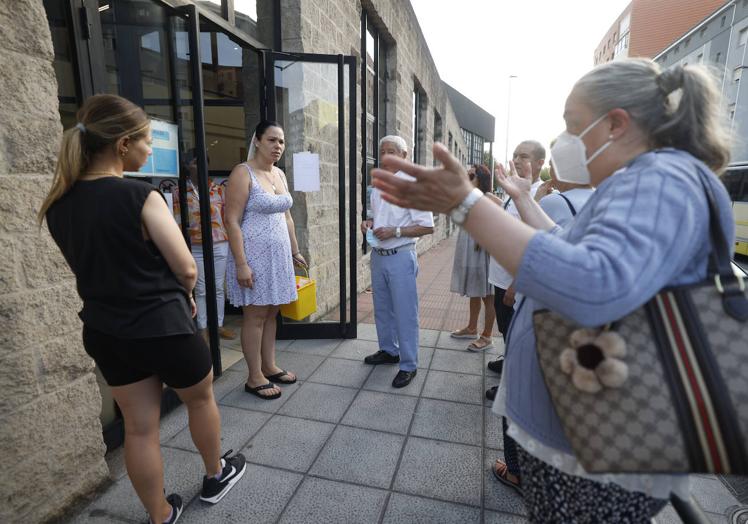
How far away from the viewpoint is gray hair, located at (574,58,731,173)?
93 cm

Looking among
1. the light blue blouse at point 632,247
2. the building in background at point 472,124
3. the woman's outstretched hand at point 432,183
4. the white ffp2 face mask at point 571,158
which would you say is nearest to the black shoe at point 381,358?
the white ffp2 face mask at point 571,158

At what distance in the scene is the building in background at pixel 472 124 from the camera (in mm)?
27977

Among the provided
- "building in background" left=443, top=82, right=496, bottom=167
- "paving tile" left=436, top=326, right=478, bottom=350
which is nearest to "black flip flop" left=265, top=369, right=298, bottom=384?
"paving tile" left=436, top=326, right=478, bottom=350

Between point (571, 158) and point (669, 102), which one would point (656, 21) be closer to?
point (571, 158)

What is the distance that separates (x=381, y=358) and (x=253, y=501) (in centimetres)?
180

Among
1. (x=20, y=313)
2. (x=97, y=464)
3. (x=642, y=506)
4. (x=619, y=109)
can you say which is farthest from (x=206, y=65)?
(x=642, y=506)

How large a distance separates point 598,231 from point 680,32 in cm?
3879

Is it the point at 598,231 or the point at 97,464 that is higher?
the point at 598,231

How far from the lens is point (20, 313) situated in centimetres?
179

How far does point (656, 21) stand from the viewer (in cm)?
3166

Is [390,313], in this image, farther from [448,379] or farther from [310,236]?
[310,236]

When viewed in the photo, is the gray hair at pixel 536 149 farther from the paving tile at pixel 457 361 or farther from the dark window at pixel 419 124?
the dark window at pixel 419 124

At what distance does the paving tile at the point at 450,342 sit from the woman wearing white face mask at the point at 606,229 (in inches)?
118

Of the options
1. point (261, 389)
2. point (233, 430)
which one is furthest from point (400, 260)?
point (233, 430)
